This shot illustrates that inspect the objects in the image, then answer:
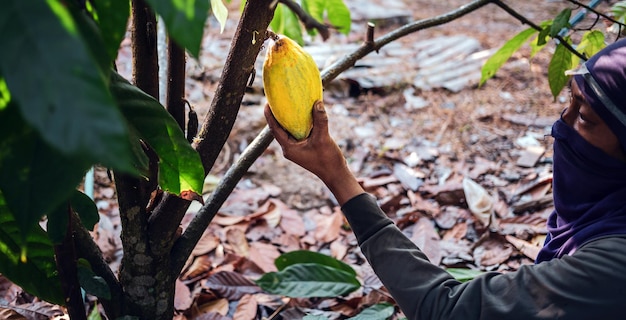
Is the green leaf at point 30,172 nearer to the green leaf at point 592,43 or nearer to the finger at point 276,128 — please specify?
the finger at point 276,128

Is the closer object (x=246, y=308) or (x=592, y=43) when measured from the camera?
(x=592, y=43)

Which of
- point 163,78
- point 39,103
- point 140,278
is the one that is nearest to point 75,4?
point 39,103

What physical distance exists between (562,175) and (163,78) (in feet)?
3.27

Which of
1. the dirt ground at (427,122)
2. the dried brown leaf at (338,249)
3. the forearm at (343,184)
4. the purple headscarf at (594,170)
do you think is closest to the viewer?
the purple headscarf at (594,170)

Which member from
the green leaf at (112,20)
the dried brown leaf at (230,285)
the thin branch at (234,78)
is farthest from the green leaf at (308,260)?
the green leaf at (112,20)

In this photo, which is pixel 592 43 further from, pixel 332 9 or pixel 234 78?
pixel 234 78

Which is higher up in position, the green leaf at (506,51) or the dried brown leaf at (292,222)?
the green leaf at (506,51)

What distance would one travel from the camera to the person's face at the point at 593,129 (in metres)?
1.15

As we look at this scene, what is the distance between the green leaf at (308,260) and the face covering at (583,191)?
613 millimetres

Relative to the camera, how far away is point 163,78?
1646 mm

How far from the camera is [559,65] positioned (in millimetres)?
1538

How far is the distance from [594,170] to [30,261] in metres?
1.04

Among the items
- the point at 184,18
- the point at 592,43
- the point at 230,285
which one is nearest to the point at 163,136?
the point at 184,18

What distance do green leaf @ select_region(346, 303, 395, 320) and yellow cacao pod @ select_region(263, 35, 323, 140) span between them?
606 mm
